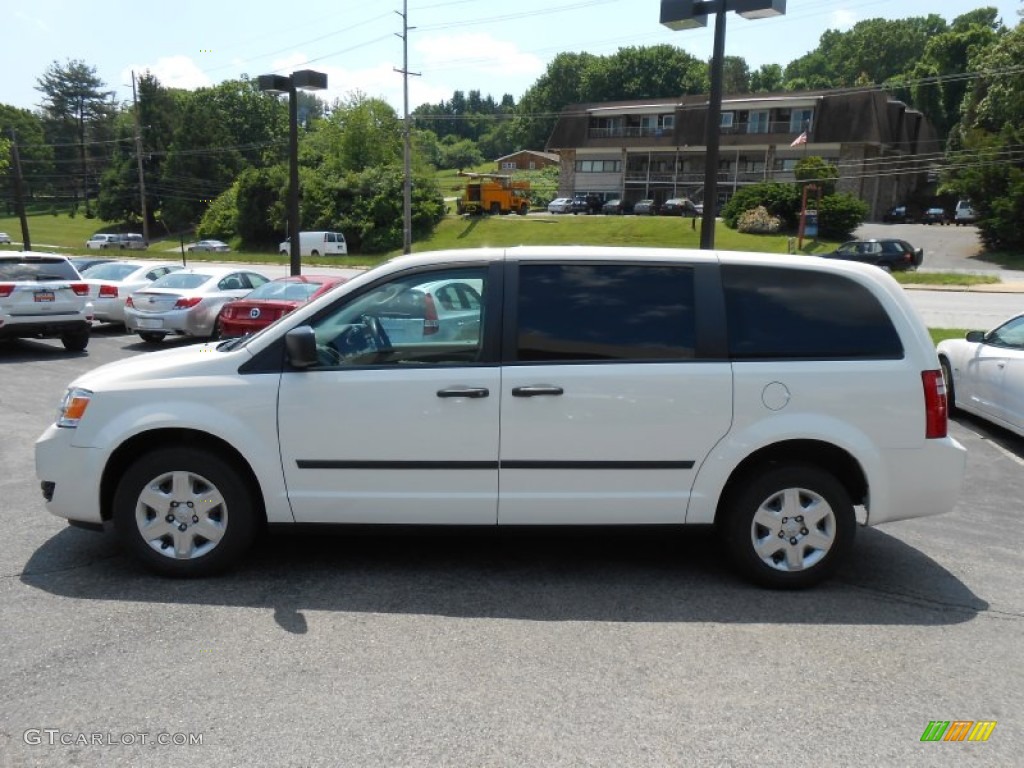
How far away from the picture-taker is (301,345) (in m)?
4.30

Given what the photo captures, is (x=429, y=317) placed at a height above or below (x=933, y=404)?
above

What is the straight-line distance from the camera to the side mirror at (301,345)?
14.1ft

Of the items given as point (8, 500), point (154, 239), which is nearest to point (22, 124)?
point (154, 239)

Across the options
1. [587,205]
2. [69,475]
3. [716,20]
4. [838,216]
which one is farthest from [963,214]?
[69,475]

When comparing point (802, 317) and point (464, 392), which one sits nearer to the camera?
point (464, 392)

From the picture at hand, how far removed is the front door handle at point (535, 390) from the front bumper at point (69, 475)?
230 centimetres

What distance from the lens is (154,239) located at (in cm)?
7788

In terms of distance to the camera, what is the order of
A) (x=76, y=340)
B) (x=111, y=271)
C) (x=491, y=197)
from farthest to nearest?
(x=491, y=197)
(x=111, y=271)
(x=76, y=340)

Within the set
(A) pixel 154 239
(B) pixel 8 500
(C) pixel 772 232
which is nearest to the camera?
(B) pixel 8 500

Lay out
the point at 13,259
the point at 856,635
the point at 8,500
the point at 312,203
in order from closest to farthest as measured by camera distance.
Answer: the point at 856,635 < the point at 8,500 < the point at 13,259 < the point at 312,203

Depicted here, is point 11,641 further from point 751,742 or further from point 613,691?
point 751,742

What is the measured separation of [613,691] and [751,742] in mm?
606

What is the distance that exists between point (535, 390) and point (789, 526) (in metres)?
1.60

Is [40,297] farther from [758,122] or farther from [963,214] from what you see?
[758,122]
